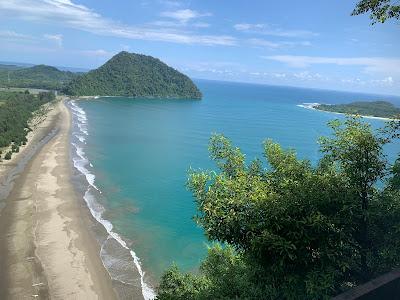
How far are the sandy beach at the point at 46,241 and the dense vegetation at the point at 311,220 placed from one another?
1477 centimetres

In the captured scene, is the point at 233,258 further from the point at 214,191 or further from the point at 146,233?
the point at 146,233

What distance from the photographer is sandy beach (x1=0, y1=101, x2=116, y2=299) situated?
2448 centimetres

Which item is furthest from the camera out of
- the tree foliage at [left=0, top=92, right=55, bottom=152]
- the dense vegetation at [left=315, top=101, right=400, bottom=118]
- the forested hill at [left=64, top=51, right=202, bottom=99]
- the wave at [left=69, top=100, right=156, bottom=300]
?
the forested hill at [left=64, top=51, right=202, bottom=99]


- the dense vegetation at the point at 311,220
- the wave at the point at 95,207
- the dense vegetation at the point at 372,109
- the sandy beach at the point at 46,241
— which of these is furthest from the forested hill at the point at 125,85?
the dense vegetation at the point at 311,220

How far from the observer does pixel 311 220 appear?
948cm

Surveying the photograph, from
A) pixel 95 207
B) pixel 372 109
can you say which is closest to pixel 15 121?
pixel 95 207

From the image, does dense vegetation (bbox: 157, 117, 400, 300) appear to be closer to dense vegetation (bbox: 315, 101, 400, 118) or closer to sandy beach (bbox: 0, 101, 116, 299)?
sandy beach (bbox: 0, 101, 116, 299)

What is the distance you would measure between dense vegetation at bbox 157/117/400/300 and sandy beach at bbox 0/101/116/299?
582 inches

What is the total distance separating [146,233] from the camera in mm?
34688

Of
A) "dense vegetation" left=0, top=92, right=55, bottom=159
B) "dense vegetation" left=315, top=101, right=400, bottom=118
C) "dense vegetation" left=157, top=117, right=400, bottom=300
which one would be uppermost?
"dense vegetation" left=157, top=117, right=400, bottom=300

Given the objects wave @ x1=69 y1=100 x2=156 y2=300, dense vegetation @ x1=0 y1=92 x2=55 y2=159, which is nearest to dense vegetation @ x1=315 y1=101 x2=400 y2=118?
dense vegetation @ x1=0 y1=92 x2=55 y2=159

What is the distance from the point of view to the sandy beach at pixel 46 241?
2448cm

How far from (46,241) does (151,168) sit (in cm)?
2829

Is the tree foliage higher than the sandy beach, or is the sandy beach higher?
the tree foliage
